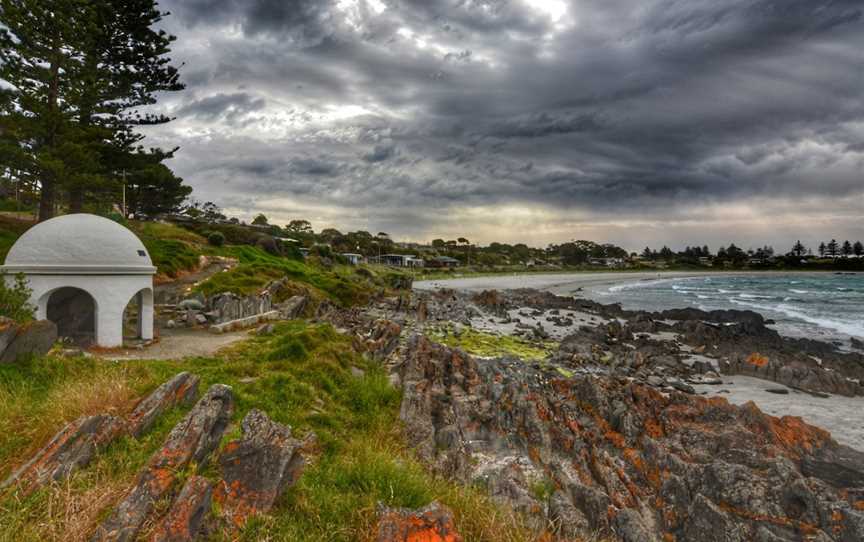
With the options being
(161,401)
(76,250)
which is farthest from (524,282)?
(161,401)

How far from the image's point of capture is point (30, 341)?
9461mm

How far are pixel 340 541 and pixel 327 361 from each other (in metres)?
8.87

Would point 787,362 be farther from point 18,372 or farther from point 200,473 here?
point 18,372

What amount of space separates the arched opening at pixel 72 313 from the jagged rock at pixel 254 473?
15.1m

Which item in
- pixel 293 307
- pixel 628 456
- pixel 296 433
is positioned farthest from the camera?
pixel 293 307

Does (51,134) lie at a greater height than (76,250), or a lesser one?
greater

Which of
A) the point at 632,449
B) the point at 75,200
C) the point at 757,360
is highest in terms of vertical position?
the point at 75,200

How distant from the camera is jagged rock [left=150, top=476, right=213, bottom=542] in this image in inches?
174

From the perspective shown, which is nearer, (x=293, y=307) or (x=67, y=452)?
(x=67, y=452)

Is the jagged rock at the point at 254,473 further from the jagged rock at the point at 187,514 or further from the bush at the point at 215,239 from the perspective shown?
the bush at the point at 215,239

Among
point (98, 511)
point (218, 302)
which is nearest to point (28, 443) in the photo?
point (98, 511)

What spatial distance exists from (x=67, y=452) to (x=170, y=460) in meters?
1.47

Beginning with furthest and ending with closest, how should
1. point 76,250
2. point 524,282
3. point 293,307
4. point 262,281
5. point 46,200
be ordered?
point 524,282, point 262,281, point 46,200, point 293,307, point 76,250

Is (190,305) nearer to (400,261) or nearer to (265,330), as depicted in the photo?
(265,330)
